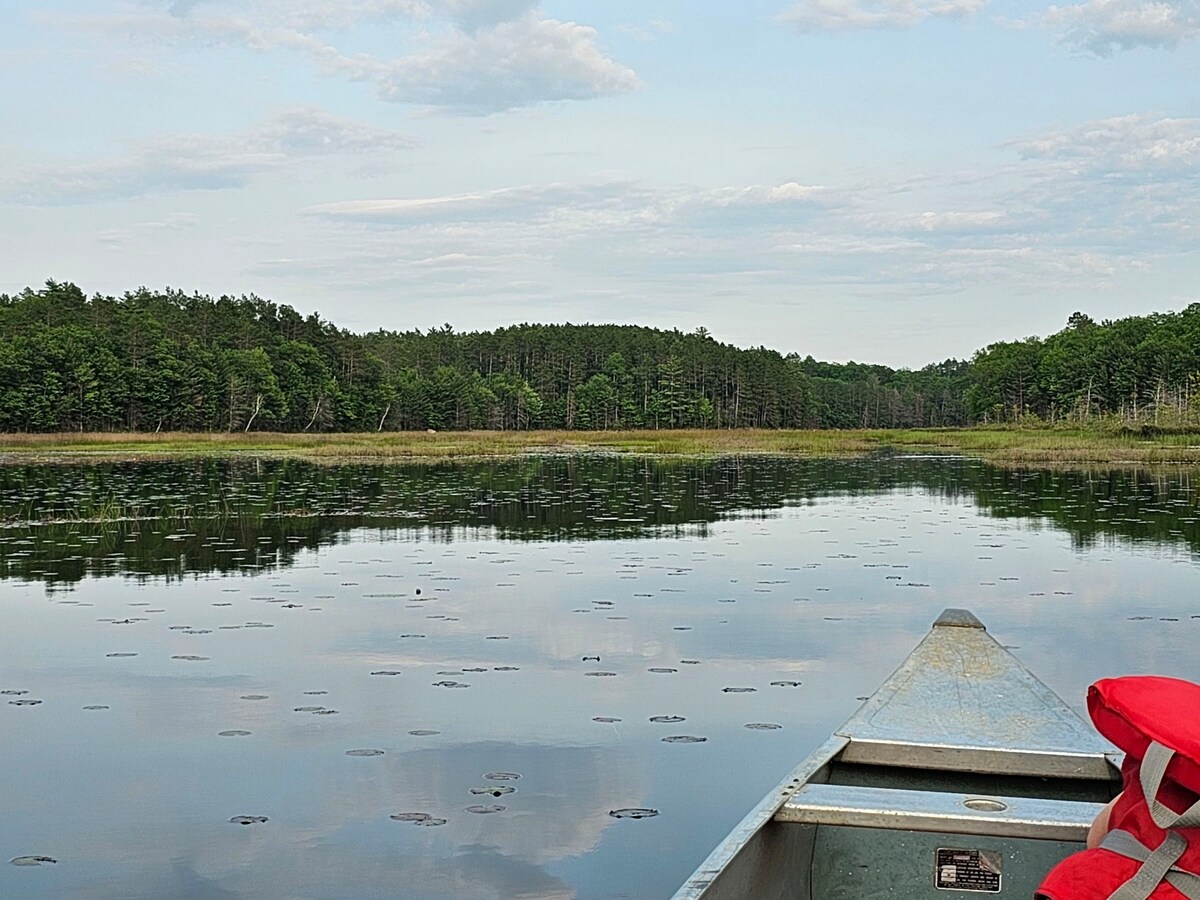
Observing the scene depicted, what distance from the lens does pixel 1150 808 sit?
6.86 feet

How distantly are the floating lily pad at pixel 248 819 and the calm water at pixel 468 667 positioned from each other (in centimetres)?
4

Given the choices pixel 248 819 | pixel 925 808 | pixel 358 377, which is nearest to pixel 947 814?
pixel 925 808

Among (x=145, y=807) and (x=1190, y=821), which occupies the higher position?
(x=1190, y=821)

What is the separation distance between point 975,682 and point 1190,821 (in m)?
2.93

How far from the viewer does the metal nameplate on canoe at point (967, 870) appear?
3348mm

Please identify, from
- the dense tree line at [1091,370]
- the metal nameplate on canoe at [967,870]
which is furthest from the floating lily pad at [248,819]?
the dense tree line at [1091,370]

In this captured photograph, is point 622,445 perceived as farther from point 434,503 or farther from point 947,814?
point 947,814

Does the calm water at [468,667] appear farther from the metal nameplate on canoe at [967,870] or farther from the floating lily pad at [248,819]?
the metal nameplate on canoe at [967,870]

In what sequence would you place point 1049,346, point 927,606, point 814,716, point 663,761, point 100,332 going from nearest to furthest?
point 663,761, point 814,716, point 927,606, point 100,332, point 1049,346

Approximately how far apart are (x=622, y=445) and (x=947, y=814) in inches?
1825

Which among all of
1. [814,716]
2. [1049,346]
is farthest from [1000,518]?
[1049,346]

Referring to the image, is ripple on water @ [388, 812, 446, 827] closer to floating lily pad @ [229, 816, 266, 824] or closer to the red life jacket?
floating lily pad @ [229, 816, 266, 824]

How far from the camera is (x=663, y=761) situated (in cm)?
540

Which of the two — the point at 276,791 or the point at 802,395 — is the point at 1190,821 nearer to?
the point at 276,791
